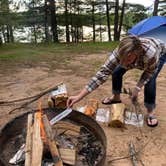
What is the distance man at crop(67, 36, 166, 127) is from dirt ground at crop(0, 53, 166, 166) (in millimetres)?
280

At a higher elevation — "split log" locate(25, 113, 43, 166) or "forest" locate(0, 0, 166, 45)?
"split log" locate(25, 113, 43, 166)

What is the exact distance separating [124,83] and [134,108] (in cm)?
120

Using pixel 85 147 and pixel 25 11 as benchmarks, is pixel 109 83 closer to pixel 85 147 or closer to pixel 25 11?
pixel 85 147

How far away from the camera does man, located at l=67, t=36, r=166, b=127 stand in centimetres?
251

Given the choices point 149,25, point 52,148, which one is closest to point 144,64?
point 52,148

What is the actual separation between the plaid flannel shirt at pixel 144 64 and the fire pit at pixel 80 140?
13.3 inches

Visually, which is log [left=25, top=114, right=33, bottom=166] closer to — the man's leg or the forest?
the man's leg

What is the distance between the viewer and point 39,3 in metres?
16.6

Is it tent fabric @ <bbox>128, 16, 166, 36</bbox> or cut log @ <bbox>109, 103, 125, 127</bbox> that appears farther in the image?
tent fabric @ <bbox>128, 16, 166, 36</bbox>

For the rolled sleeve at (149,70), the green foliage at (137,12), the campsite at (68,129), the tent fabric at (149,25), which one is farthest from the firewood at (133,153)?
the green foliage at (137,12)

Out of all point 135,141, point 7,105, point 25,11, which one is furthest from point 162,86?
point 25,11

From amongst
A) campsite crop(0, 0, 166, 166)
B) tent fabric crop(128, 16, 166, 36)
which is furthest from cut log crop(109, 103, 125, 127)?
tent fabric crop(128, 16, 166, 36)

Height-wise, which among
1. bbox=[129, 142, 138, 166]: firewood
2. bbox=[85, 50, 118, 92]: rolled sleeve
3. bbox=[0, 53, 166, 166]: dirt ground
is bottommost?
bbox=[0, 53, 166, 166]: dirt ground

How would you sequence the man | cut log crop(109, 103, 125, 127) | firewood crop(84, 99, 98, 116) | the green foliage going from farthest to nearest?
the green foliage → firewood crop(84, 99, 98, 116) → cut log crop(109, 103, 125, 127) → the man
